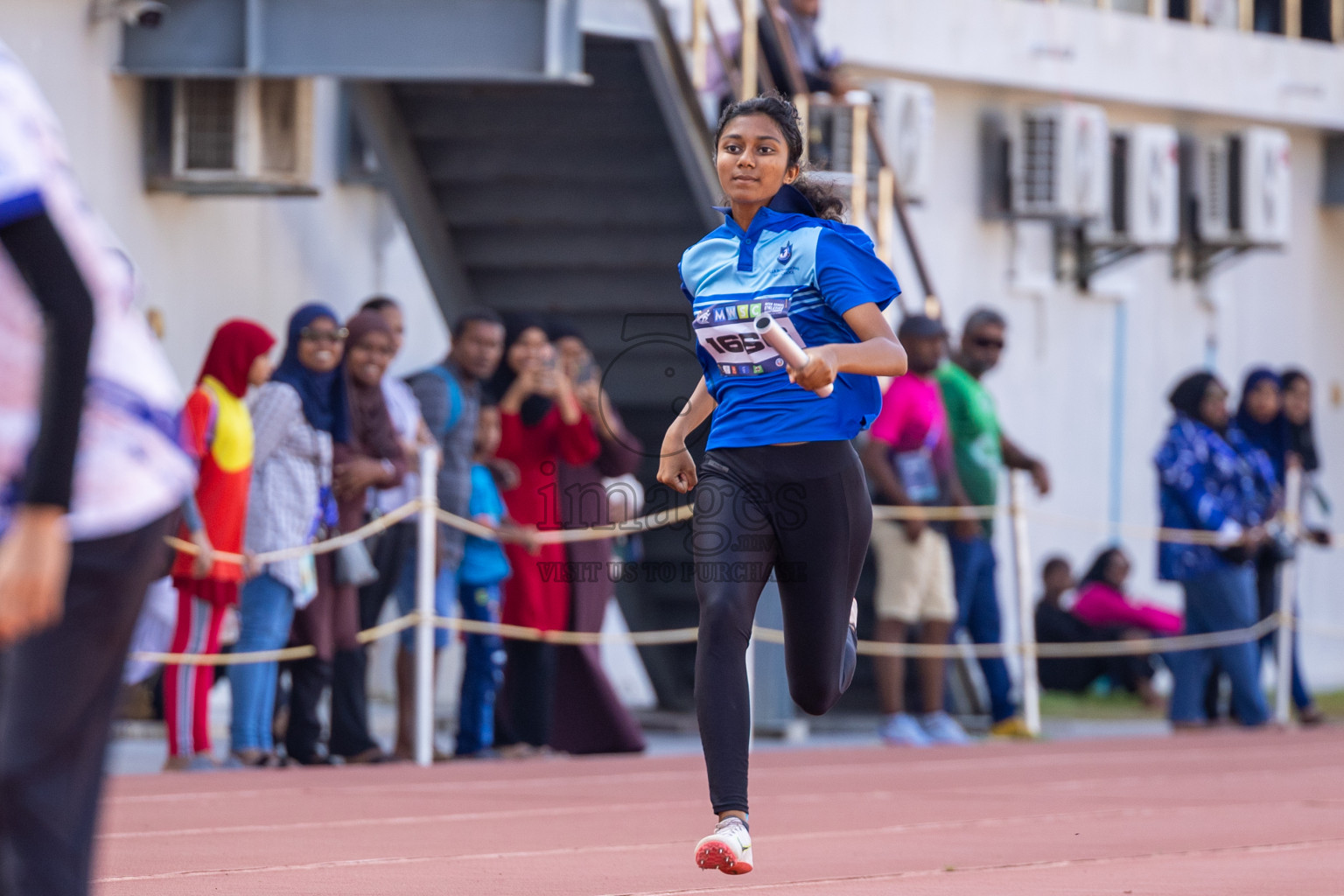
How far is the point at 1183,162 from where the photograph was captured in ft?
69.7

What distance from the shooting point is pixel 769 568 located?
214 inches

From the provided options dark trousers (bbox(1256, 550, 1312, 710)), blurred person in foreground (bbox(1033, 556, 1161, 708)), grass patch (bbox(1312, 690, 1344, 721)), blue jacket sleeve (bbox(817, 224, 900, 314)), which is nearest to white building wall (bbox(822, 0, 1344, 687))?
blurred person in foreground (bbox(1033, 556, 1161, 708))

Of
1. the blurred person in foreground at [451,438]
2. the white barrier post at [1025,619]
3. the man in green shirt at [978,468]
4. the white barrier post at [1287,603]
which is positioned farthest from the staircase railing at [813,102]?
the white barrier post at [1287,603]

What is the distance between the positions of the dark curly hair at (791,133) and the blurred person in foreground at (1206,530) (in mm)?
7375

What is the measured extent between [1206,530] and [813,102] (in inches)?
127

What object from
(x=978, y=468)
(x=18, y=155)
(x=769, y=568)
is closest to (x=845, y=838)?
(x=769, y=568)

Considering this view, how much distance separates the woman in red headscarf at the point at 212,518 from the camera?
8969 millimetres

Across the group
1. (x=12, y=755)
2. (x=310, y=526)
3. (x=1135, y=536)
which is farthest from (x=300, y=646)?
(x=1135, y=536)

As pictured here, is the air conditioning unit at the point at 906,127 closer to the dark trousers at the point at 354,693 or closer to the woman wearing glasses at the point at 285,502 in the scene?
the dark trousers at the point at 354,693

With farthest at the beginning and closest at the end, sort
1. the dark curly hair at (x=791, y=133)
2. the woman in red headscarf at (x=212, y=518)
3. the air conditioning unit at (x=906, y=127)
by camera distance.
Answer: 1. the air conditioning unit at (x=906, y=127)
2. the woman in red headscarf at (x=212, y=518)
3. the dark curly hair at (x=791, y=133)

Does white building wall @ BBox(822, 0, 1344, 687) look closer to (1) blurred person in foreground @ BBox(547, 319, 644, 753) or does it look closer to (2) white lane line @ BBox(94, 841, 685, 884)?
(1) blurred person in foreground @ BBox(547, 319, 644, 753)

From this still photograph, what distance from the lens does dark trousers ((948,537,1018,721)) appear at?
1191cm

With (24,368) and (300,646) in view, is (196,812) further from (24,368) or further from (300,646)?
(24,368)

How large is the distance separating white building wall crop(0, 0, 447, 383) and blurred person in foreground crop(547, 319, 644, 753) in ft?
7.75
